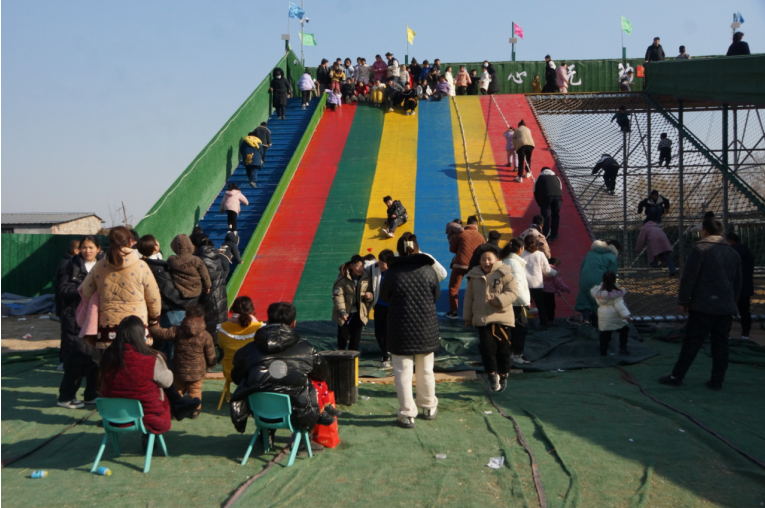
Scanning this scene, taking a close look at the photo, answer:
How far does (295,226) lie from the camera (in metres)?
13.3

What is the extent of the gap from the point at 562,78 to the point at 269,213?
12826 mm

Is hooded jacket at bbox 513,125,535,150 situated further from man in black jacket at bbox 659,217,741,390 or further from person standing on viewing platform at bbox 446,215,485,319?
man in black jacket at bbox 659,217,741,390

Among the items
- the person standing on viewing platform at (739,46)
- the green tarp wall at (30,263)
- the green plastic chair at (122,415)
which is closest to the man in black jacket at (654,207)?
the person standing on viewing platform at (739,46)

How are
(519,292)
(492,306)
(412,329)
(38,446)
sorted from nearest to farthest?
1. (38,446)
2. (412,329)
3. (492,306)
4. (519,292)

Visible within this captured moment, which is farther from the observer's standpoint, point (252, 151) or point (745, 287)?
point (252, 151)

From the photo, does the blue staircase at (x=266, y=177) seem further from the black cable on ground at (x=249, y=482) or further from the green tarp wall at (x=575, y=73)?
the black cable on ground at (x=249, y=482)

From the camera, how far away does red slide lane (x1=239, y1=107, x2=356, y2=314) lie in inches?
442

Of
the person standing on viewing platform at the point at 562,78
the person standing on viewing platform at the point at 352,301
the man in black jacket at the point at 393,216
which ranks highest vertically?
the person standing on viewing platform at the point at 562,78

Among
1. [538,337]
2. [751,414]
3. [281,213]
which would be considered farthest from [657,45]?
[751,414]

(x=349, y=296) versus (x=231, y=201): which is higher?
(x=231, y=201)

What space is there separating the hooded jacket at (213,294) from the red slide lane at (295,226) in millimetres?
2853

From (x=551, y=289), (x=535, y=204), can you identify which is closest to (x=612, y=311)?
(x=551, y=289)

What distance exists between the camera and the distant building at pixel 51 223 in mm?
34750

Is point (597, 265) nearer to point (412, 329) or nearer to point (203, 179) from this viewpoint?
point (412, 329)
